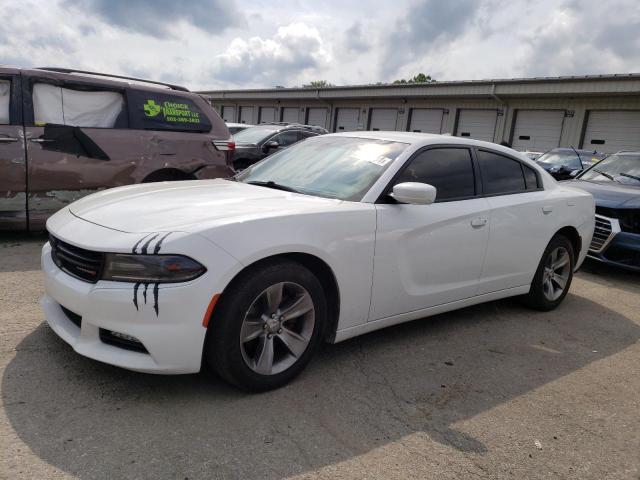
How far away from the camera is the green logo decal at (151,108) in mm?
6395

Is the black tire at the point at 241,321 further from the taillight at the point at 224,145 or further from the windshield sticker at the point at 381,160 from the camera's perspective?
the taillight at the point at 224,145

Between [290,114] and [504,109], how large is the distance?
52.8 ft

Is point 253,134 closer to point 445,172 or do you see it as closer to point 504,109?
point 445,172

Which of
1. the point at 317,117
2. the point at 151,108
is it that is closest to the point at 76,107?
the point at 151,108

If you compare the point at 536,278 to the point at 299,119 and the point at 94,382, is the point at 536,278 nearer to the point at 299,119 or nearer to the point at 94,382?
the point at 94,382

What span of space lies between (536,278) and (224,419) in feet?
10.6

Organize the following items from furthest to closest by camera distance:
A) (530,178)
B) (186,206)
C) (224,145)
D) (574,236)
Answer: (224,145)
(574,236)
(530,178)
(186,206)

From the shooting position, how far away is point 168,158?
6.45 meters

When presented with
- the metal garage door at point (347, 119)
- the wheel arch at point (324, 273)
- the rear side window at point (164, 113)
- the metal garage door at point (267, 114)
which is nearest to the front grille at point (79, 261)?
the wheel arch at point (324, 273)

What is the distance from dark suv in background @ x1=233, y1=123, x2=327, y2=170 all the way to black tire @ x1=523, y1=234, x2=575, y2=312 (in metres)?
6.15

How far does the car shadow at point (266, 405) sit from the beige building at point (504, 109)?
19286 mm

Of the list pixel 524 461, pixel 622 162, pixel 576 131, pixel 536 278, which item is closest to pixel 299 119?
pixel 576 131

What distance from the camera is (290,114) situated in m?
36.0

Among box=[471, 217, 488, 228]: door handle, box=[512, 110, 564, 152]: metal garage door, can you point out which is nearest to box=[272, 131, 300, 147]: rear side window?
box=[471, 217, 488, 228]: door handle
